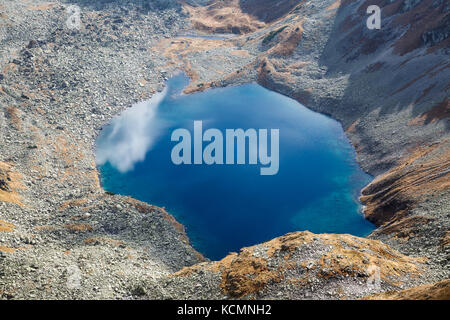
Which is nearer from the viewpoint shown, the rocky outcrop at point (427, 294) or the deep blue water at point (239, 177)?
the rocky outcrop at point (427, 294)

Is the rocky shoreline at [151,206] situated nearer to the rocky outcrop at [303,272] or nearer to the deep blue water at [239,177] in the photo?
the rocky outcrop at [303,272]

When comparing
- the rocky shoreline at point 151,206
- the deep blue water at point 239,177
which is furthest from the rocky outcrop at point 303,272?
the deep blue water at point 239,177

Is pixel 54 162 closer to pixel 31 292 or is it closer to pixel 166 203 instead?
pixel 166 203

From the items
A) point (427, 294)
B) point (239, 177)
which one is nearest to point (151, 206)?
point (239, 177)

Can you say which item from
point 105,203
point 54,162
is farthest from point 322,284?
point 54,162

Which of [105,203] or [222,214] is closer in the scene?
[105,203]

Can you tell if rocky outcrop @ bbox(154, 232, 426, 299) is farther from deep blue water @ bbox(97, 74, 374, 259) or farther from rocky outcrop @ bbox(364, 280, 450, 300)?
deep blue water @ bbox(97, 74, 374, 259)

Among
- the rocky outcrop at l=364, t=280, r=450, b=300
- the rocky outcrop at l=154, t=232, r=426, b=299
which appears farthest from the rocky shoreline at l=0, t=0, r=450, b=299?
the rocky outcrop at l=364, t=280, r=450, b=300
